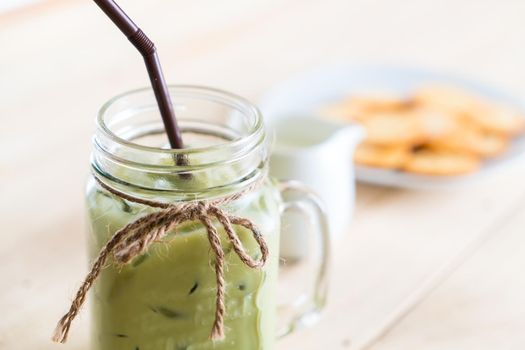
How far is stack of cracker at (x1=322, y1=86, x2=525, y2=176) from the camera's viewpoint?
108 centimetres

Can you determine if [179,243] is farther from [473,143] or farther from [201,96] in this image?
[473,143]

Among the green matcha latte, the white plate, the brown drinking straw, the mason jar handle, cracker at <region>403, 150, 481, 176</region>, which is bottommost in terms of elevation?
the white plate

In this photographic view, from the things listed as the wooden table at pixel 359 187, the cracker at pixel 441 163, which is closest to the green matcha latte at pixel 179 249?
the wooden table at pixel 359 187

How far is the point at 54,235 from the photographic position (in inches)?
37.2

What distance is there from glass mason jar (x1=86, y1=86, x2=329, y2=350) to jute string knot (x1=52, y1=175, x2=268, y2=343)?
16 millimetres

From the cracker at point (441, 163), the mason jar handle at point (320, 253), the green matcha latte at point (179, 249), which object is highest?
the green matcha latte at point (179, 249)

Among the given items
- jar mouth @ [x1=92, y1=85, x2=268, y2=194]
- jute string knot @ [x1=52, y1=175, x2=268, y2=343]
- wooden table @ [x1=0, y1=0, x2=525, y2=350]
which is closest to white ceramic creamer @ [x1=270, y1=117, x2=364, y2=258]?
wooden table @ [x1=0, y1=0, x2=525, y2=350]

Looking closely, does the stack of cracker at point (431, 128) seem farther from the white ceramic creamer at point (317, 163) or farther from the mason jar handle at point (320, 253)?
the mason jar handle at point (320, 253)

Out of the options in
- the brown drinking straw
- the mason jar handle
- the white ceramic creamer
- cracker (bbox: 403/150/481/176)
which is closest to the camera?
the brown drinking straw

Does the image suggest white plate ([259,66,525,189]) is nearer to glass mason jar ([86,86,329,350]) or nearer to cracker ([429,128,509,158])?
cracker ([429,128,509,158])

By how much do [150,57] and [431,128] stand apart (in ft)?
2.03

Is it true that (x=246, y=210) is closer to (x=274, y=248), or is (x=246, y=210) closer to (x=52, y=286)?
(x=274, y=248)

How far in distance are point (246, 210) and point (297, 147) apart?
28 cm

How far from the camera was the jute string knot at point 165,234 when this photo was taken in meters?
0.60
